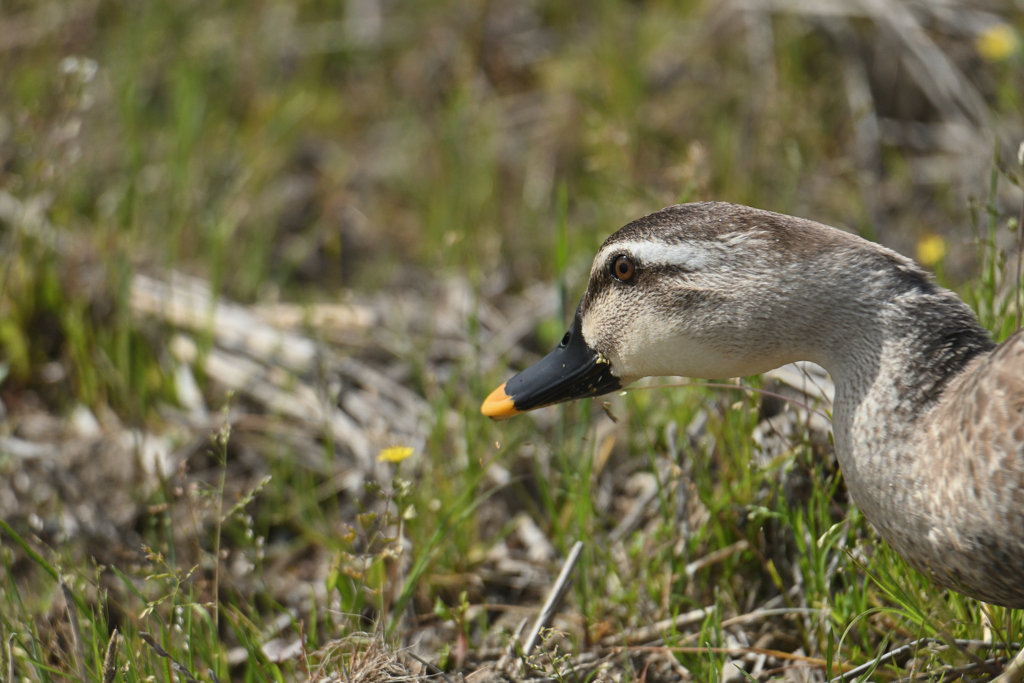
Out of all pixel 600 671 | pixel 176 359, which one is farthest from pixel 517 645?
pixel 176 359

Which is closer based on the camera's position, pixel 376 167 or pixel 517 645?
pixel 517 645

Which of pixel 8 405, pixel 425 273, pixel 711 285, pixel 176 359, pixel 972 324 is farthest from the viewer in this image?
pixel 425 273

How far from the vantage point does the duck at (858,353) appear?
175 cm

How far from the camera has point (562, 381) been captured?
2.38 m

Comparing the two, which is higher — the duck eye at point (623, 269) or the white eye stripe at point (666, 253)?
the white eye stripe at point (666, 253)

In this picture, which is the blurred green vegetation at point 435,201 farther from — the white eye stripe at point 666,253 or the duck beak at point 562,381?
the white eye stripe at point 666,253

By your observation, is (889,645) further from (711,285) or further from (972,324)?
(711,285)

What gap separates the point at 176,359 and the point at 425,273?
1297 mm

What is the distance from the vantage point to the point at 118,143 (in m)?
4.52

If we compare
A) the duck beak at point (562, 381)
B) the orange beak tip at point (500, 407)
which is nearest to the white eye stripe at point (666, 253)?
the duck beak at point (562, 381)

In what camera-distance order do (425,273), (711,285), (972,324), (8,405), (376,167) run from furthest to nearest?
(376,167)
(425,273)
(8,405)
(711,285)
(972,324)

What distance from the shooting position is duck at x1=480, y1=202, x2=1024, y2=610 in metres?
1.75

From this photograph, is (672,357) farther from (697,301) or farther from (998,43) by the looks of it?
(998,43)

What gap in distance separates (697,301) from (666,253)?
137 millimetres
